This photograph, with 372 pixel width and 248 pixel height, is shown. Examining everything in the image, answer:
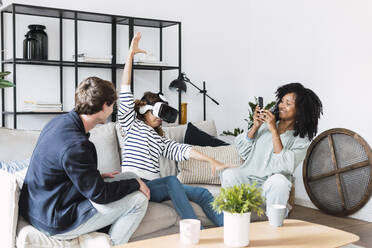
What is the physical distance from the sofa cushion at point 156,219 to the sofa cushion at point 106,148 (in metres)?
0.58

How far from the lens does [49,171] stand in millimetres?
1966

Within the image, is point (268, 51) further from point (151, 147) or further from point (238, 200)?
point (238, 200)

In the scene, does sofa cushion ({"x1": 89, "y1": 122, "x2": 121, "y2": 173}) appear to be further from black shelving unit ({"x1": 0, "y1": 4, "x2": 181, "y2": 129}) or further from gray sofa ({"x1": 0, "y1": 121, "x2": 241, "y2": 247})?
black shelving unit ({"x1": 0, "y1": 4, "x2": 181, "y2": 129})

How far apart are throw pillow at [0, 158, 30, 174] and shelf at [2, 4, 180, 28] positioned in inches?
50.0

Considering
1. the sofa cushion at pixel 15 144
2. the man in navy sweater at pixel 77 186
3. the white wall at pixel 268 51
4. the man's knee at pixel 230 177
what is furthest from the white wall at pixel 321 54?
the sofa cushion at pixel 15 144

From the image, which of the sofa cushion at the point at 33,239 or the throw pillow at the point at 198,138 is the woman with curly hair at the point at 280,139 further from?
the sofa cushion at the point at 33,239

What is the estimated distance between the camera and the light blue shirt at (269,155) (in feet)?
9.30

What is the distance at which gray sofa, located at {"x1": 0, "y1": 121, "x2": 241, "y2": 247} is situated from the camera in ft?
6.63

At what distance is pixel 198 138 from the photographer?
3.35 metres

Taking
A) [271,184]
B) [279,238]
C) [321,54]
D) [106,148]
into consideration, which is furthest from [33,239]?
[321,54]

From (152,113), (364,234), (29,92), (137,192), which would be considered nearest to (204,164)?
(152,113)

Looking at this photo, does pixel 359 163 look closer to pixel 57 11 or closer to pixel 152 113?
pixel 152 113

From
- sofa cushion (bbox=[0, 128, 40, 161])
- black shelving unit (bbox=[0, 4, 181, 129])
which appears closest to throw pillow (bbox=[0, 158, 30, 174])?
sofa cushion (bbox=[0, 128, 40, 161])

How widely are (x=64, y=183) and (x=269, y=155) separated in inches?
56.4
